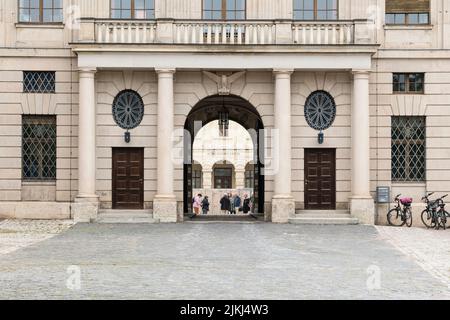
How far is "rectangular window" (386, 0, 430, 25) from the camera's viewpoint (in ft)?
89.0

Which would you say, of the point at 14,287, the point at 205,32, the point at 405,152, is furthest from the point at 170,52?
the point at 14,287

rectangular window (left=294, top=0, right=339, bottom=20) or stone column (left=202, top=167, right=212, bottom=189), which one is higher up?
rectangular window (left=294, top=0, right=339, bottom=20)

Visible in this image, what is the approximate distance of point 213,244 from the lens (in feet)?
63.6

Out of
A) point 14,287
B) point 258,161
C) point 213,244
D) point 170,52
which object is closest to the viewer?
point 14,287

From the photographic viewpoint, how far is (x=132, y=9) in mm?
27156

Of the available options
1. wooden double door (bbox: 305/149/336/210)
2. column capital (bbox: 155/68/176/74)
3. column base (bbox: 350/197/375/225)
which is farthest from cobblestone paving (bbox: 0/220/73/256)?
column base (bbox: 350/197/375/225)

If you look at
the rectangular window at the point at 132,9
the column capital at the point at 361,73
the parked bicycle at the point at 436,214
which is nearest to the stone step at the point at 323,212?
the parked bicycle at the point at 436,214

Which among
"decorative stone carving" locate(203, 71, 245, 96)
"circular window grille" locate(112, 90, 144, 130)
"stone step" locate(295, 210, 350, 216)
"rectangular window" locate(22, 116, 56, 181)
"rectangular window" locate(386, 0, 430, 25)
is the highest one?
"rectangular window" locate(386, 0, 430, 25)

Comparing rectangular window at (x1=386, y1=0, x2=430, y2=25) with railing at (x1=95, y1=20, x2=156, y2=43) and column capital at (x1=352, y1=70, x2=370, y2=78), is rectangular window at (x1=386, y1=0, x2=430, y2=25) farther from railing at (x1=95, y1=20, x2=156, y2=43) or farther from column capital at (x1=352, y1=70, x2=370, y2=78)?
railing at (x1=95, y1=20, x2=156, y2=43)

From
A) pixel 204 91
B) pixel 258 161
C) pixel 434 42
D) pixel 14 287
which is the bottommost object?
pixel 14 287

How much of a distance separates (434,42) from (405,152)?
3.82 metres

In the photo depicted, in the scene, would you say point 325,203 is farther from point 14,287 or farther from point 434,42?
point 14,287

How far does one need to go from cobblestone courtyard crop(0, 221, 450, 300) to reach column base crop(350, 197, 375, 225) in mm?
1825

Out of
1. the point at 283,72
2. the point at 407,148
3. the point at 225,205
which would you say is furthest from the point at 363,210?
the point at 225,205
